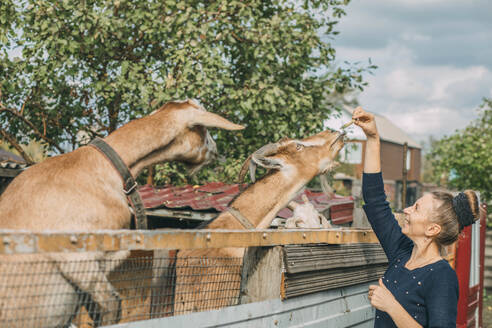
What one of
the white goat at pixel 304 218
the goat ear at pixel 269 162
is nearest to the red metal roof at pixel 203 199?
the white goat at pixel 304 218

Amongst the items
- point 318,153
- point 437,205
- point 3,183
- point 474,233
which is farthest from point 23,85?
point 437,205

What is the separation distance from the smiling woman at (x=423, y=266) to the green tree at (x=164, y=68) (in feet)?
21.8

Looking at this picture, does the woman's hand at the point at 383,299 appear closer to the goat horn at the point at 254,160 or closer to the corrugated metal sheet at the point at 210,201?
the goat horn at the point at 254,160

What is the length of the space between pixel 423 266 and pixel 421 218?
0.25 meters

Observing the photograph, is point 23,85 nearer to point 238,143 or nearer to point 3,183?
point 3,183

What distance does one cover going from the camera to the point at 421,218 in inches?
113

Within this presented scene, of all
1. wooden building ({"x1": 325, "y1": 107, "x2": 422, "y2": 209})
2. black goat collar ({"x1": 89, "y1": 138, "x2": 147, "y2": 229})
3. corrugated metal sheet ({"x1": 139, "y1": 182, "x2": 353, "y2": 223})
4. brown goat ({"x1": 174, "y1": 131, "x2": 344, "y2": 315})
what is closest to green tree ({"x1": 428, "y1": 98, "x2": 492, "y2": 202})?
corrugated metal sheet ({"x1": 139, "y1": 182, "x2": 353, "y2": 223})

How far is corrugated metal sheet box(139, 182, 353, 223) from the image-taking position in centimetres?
639

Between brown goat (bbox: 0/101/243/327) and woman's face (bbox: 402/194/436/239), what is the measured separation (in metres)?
1.52

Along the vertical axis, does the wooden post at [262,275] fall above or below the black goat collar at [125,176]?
below

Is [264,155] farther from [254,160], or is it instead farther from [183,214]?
[183,214]

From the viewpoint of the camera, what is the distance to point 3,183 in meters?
8.70

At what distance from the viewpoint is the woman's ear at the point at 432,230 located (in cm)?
285

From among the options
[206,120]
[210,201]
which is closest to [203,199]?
[210,201]
